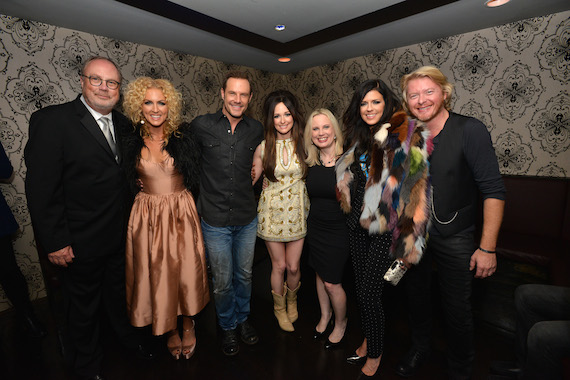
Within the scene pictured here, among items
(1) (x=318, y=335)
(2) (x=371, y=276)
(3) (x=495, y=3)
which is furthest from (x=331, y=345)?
(3) (x=495, y=3)

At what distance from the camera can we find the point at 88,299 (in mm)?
1608

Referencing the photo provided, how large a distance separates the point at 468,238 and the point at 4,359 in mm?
3053

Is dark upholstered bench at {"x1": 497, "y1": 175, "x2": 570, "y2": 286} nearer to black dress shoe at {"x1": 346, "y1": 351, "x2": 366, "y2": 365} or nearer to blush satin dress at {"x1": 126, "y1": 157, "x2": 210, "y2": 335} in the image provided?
black dress shoe at {"x1": 346, "y1": 351, "x2": 366, "y2": 365}

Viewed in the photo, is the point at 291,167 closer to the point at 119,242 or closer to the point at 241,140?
the point at 241,140

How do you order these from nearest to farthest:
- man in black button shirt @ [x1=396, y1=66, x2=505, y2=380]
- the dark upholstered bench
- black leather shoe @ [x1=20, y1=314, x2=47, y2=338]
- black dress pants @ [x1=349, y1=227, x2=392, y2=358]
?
man in black button shirt @ [x1=396, y1=66, x2=505, y2=380], black dress pants @ [x1=349, y1=227, x2=392, y2=358], black leather shoe @ [x1=20, y1=314, x2=47, y2=338], the dark upholstered bench

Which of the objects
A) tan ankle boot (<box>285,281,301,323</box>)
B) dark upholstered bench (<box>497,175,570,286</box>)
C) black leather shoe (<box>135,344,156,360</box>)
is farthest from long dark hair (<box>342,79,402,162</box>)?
black leather shoe (<box>135,344,156,360</box>)

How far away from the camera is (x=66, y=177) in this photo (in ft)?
4.79

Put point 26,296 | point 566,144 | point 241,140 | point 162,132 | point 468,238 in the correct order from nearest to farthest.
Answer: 1. point 468,238
2. point 162,132
3. point 241,140
4. point 26,296
5. point 566,144

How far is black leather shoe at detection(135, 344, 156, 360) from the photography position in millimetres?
1850

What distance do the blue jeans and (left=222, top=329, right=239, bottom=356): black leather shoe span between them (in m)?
0.04

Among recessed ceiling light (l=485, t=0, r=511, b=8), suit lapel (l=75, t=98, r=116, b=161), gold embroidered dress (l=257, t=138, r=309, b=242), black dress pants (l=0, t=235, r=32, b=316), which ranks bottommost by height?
black dress pants (l=0, t=235, r=32, b=316)

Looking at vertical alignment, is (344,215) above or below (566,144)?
below

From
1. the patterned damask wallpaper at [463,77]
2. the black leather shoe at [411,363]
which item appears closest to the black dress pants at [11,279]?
the patterned damask wallpaper at [463,77]

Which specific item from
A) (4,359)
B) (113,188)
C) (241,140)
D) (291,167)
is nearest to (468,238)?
(291,167)
